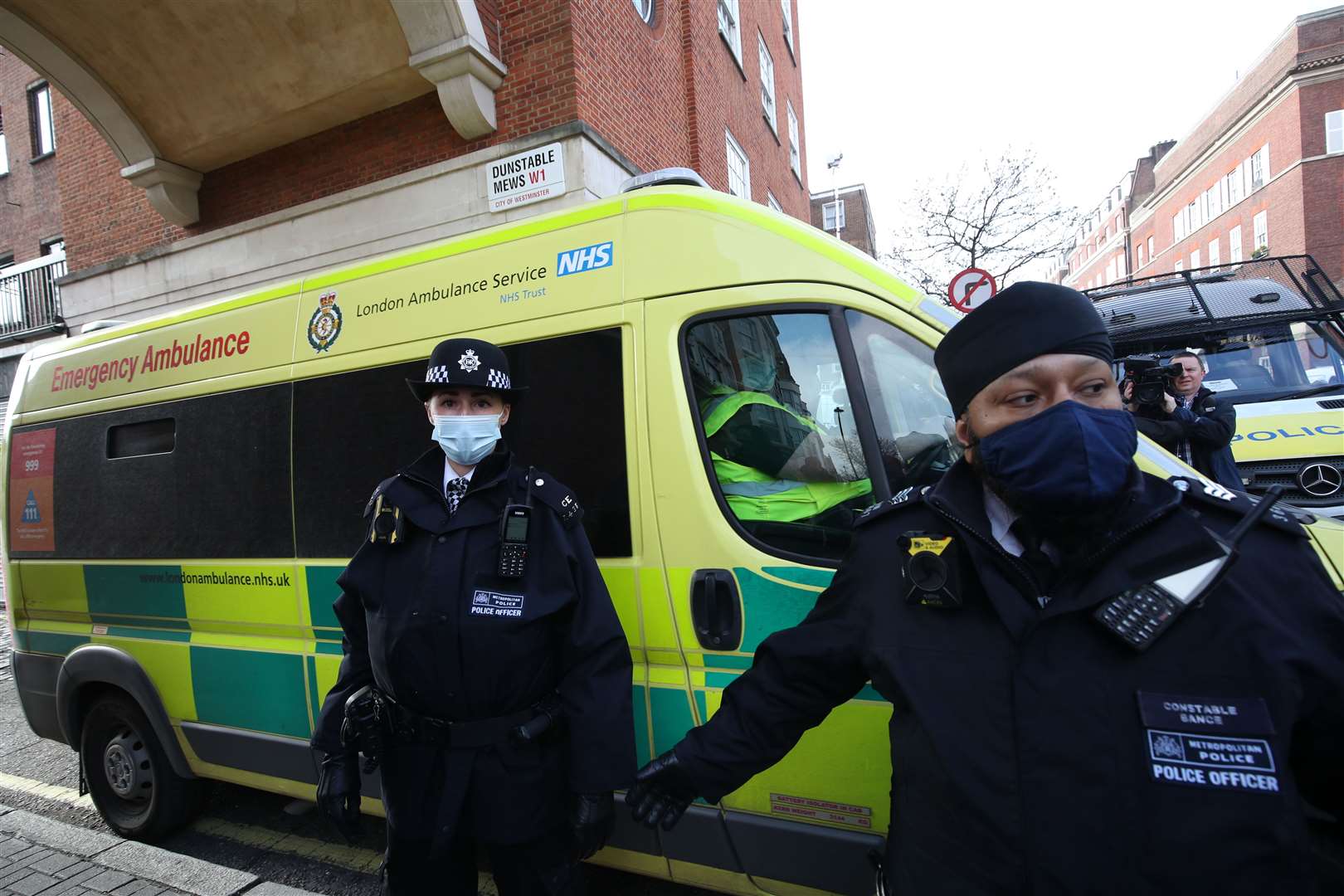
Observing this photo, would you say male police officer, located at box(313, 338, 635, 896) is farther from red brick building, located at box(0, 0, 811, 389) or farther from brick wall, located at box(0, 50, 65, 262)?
brick wall, located at box(0, 50, 65, 262)

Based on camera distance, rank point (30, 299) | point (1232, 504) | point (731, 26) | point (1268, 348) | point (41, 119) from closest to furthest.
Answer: point (1232, 504) → point (1268, 348) → point (731, 26) → point (30, 299) → point (41, 119)

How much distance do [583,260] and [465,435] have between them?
0.77m

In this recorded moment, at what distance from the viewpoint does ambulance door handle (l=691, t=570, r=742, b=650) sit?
2.30 meters

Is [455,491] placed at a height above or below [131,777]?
above

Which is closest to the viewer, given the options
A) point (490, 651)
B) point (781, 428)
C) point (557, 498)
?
point (490, 651)

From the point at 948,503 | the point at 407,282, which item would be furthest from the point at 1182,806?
the point at 407,282

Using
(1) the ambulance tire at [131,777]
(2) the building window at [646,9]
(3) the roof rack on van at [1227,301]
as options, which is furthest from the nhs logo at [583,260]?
(2) the building window at [646,9]

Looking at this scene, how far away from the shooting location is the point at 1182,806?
1.07 m

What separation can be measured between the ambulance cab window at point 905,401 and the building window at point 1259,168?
41336 millimetres

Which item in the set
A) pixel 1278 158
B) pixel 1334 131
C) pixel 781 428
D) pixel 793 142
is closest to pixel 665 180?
pixel 781 428

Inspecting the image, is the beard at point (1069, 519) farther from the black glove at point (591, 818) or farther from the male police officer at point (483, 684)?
the black glove at point (591, 818)

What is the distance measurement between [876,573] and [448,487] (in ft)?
4.64

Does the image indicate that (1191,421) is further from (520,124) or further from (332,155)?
(332,155)

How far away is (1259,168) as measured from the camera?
33.5 meters
